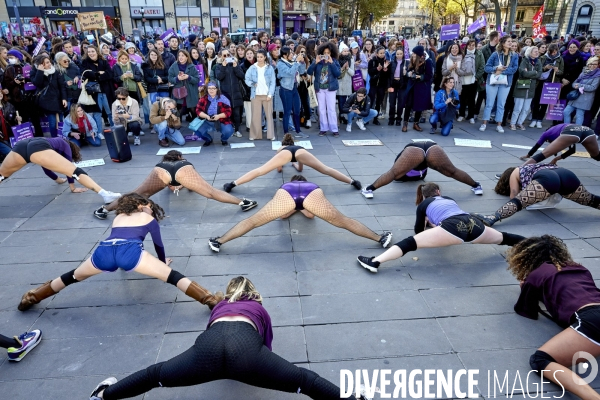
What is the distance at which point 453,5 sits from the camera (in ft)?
186

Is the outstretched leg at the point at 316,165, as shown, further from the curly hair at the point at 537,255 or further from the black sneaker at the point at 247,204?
the curly hair at the point at 537,255

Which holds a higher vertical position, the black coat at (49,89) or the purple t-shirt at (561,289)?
the black coat at (49,89)

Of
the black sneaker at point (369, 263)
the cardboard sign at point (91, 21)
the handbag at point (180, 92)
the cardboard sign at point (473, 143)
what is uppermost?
the cardboard sign at point (91, 21)

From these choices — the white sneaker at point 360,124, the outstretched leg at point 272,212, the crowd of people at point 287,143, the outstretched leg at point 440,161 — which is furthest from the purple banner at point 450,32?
the outstretched leg at point 272,212

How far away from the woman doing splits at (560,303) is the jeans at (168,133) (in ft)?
22.6

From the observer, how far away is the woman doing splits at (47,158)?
17.5 ft

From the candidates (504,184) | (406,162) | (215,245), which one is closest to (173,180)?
(215,245)

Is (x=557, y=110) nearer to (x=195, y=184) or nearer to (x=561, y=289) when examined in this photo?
(x=561, y=289)

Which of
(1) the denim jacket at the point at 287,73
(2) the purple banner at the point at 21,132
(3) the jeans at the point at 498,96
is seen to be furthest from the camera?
(3) the jeans at the point at 498,96

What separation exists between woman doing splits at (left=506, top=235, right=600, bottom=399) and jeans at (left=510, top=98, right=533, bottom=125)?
712 centimetres

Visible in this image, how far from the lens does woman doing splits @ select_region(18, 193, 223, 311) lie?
3273 millimetres

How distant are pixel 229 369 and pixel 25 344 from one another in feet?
5.99

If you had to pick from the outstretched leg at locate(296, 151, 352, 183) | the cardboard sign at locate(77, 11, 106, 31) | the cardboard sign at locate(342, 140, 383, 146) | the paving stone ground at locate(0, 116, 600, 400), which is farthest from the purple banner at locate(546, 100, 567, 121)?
the cardboard sign at locate(77, 11, 106, 31)

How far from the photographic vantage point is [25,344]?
2.98 metres
